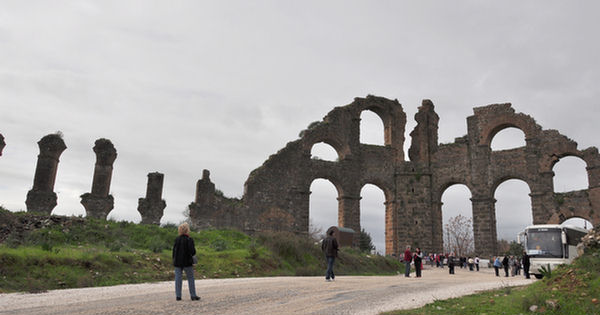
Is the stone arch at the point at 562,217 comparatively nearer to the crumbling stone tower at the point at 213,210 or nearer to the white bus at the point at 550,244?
the white bus at the point at 550,244

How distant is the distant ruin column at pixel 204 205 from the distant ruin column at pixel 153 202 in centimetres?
154

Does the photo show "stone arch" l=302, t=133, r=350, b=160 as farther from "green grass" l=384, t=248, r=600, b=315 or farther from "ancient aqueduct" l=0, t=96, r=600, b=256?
"green grass" l=384, t=248, r=600, b=315

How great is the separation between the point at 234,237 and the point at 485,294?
426 inches

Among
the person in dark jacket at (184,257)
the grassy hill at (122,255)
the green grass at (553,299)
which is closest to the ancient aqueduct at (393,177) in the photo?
the grassy hill at (122,255)

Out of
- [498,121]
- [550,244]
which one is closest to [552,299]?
[550,244]

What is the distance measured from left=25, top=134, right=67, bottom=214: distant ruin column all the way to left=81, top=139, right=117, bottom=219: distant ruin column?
1477mm

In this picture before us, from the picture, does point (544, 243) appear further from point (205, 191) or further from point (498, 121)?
point (205, 191)

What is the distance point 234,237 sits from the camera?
1697cm

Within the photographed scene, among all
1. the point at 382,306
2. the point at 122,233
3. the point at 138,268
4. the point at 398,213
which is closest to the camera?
the point at 382,306

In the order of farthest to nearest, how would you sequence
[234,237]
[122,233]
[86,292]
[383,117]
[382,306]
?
[383,117], [234,237], [122,233], [86,292], [382,306]

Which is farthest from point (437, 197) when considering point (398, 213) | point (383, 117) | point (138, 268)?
point (138, 268)

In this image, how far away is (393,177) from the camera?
26.9 metres

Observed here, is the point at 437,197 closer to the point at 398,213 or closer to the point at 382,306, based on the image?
the point at 398,213

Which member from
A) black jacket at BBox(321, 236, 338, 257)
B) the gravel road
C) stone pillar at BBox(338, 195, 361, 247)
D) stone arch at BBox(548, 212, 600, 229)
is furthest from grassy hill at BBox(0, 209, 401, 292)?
stone arch at BBox(548, 212, 600, 229)
